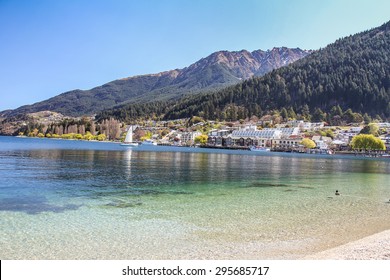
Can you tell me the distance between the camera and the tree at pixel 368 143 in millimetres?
115500

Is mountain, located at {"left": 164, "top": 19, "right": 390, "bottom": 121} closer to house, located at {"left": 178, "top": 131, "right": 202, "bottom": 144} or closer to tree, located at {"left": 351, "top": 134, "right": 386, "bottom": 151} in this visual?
house, located at {"left": 178, "top": 131, "right": 202, "bottom": 144}

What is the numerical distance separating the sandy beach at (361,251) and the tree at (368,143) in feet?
372

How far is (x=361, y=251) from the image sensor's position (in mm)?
10945

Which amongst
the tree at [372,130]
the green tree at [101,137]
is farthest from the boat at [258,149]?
the green tree at [101,137]

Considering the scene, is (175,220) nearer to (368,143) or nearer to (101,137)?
(368,143)

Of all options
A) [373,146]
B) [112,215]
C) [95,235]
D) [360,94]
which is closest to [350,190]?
[112,215]

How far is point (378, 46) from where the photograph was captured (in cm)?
19962

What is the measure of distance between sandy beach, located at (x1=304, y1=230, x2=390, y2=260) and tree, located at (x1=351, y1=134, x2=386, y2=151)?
4467 inches

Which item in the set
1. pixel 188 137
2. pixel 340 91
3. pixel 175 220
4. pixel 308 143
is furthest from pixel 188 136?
pixel 175 220

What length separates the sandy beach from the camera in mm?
10273

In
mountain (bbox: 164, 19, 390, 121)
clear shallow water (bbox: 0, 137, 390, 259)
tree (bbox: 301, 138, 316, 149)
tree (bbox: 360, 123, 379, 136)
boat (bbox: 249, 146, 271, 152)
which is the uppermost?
mountain (bbox: 164, 19, 390, 121)

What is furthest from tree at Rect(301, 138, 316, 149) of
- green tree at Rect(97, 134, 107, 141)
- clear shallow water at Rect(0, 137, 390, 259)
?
clear shallow water at Rect(0, 137, 390, 259)

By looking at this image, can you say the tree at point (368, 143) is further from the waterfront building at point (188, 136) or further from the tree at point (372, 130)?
the waterfront building at point (188, 136)
